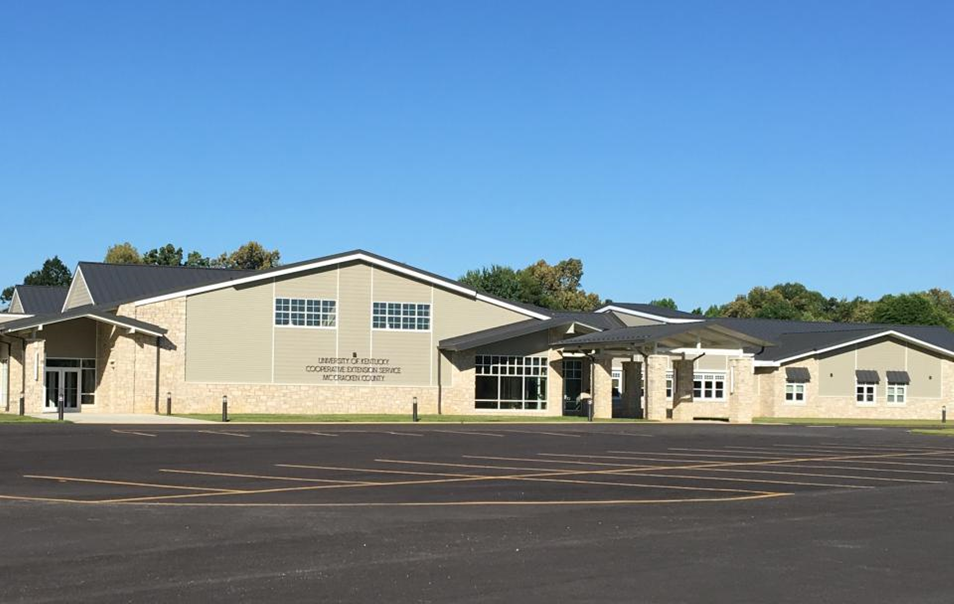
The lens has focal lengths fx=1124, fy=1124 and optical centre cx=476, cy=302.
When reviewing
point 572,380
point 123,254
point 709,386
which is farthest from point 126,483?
point 123,254

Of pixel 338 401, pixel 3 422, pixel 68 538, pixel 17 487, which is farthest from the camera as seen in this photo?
pixel 338 401

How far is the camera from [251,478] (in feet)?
57.2

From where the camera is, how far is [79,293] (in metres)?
51.4

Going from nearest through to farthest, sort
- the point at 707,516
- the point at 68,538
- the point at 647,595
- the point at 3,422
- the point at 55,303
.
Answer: the point at 647,595 < the point at 68,538 < the point at 707,516 < the point at 3,422 < the point at 55,303

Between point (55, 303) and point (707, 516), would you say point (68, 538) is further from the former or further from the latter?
point (55, 303)

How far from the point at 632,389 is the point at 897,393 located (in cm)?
1614

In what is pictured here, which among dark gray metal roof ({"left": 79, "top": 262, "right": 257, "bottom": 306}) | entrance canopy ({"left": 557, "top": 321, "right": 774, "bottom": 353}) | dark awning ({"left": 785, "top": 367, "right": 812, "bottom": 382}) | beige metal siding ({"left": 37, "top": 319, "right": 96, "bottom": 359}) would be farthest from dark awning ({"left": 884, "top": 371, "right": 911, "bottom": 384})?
beige metal siding ({"left": 37, "top": 319, "right": 96, "bottom": 359})

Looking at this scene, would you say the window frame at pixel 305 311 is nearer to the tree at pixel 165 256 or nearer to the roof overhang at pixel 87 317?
the roof overhang at pixel 87 317

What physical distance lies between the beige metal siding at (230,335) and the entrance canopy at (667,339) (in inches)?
516

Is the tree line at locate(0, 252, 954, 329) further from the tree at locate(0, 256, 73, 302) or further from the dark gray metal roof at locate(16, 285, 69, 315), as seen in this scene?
the dark gray metal roof at locate(16, 285, 69, 315)

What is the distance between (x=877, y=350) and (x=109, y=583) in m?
55.3

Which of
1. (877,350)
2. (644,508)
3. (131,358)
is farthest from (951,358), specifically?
(644,508)

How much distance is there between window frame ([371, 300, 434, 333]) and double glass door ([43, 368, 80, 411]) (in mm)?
12758

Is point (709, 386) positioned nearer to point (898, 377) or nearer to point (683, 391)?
point (683, 391)
